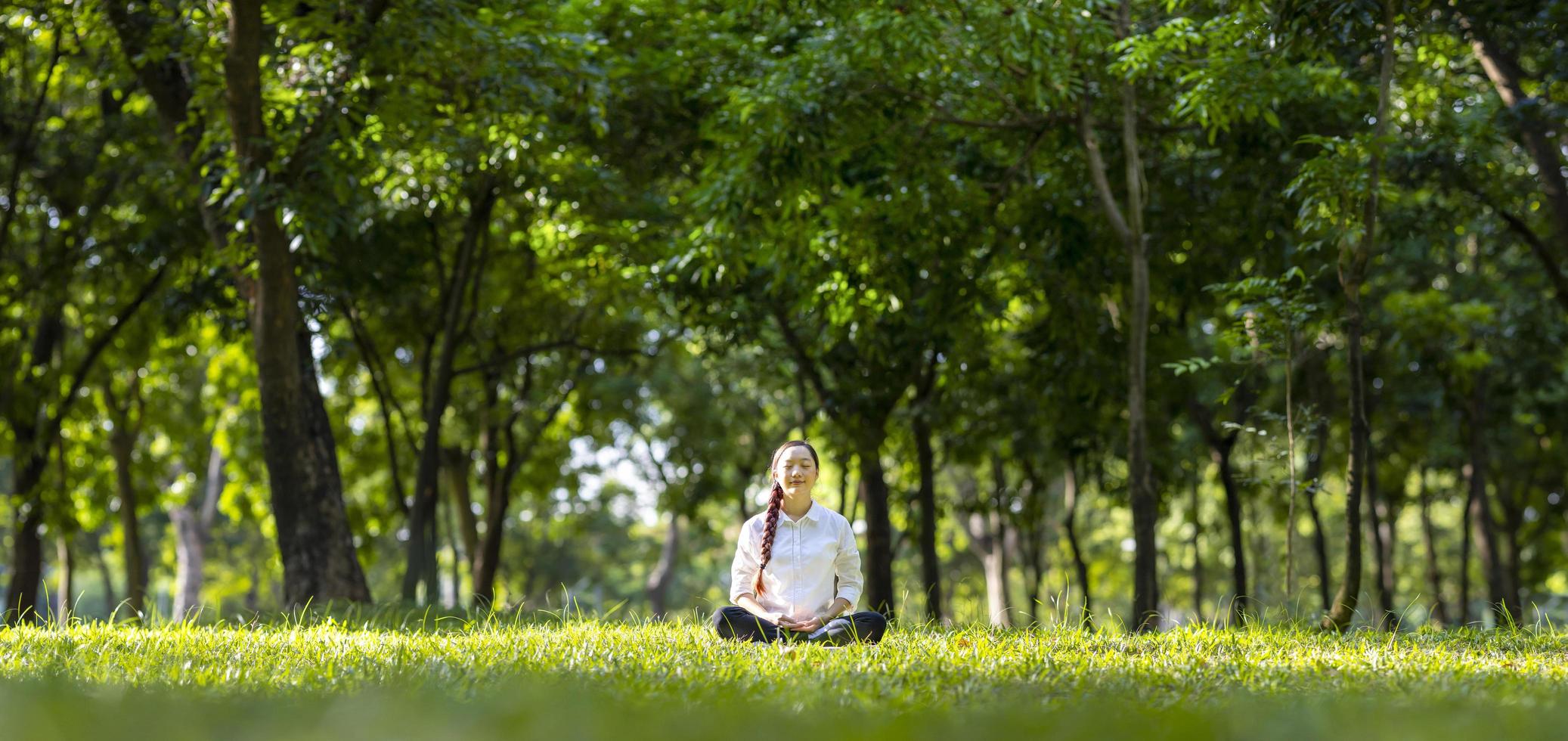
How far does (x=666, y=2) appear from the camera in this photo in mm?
13750

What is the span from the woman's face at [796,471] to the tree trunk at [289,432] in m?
5.56

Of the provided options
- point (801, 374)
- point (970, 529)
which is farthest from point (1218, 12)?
point (970, 529)

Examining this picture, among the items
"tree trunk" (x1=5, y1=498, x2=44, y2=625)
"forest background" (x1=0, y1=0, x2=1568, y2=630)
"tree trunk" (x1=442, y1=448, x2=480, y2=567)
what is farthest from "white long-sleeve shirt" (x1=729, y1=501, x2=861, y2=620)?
"tree trunk" (x1=442, y1=448, x2=480, y2=567)

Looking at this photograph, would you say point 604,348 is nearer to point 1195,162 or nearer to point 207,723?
point 1195,162

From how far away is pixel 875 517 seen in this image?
16.8m

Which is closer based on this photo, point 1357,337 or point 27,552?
point 1357,337

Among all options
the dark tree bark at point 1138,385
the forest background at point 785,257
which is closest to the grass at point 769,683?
the forest background at point 785,257

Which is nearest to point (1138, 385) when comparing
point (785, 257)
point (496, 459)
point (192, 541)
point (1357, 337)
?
point (1357, 337)

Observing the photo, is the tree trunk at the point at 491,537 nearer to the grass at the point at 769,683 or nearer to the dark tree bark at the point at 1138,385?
the dark tree bark at the point at 1138,385

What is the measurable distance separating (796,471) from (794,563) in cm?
48

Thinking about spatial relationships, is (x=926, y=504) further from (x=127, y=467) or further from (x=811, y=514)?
(x=127, y=467)

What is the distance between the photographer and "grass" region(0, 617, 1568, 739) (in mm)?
3934

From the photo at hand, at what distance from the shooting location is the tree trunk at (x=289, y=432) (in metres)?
10.9

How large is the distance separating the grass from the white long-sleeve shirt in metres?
0.45
